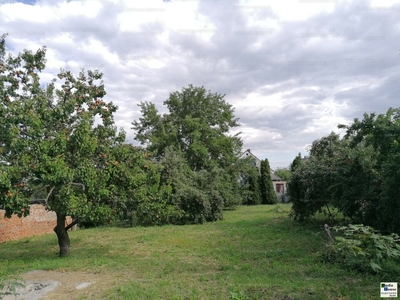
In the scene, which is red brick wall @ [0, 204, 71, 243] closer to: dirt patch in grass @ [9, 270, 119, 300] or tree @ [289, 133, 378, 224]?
dirt patch in grass @ [9, 270, 119, 300]

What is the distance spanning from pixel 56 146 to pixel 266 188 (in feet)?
88.3

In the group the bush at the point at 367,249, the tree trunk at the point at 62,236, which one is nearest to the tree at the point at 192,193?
the tree trunk at the point at 62,236

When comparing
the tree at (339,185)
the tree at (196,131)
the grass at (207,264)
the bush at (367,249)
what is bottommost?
the grass at (207,264)

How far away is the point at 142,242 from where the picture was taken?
36.2 ft

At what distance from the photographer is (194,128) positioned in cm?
2542

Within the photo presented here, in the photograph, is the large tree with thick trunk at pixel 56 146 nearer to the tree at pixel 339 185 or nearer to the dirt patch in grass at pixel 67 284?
the dirt patch in grass at pixel 67 284

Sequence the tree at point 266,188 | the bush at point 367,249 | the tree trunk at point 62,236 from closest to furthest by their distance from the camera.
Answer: the bush at point 367,249
the tree trunk at point 62,236
the tree at point 266,188

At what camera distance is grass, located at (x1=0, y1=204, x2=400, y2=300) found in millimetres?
4996

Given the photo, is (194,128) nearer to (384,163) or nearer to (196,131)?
(196,131)

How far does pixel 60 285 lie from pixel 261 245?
18.2 feet

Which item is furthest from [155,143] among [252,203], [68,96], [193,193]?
[68,96]

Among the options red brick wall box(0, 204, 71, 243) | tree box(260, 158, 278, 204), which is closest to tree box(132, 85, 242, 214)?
tree box(260, 158, 278, 204)

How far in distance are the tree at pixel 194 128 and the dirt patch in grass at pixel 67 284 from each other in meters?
18.2

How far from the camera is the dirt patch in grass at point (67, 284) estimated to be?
5.33 metres
